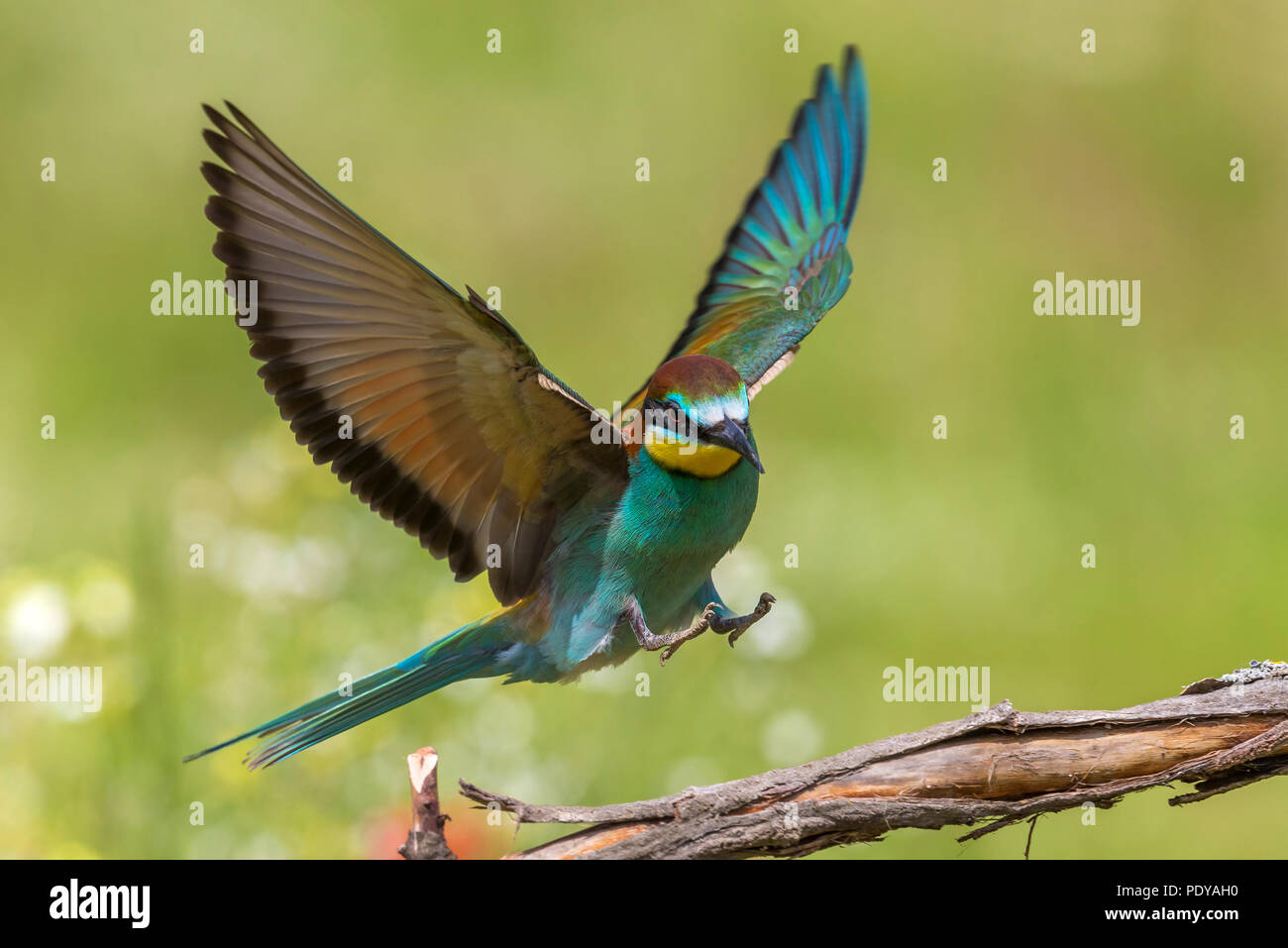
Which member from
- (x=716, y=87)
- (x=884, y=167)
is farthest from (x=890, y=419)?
(x=716, y=87)

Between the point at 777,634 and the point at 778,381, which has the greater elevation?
the point at 778,381

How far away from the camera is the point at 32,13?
7.57m

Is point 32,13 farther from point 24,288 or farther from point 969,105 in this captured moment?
point 969,105

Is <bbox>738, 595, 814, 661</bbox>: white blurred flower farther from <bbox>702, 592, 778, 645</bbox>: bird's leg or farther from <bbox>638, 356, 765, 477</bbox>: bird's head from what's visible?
<bbox>638, 356, 765, 477</bbox>: bird's head

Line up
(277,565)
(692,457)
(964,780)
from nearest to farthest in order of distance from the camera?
(964,780) < (692,457) < (277,565)

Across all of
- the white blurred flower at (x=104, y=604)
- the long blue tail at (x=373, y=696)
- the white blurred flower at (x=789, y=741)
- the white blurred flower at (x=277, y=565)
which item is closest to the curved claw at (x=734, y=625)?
the long blue tail at (x=373, y=696)

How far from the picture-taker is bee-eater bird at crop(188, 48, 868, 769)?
2997mm

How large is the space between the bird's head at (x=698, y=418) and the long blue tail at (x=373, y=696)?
2.08 ft

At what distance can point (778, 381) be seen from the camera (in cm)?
689

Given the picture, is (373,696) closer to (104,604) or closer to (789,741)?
(104,604)

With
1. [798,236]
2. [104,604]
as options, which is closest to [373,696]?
[104,604]

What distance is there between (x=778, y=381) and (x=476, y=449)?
3798 mm

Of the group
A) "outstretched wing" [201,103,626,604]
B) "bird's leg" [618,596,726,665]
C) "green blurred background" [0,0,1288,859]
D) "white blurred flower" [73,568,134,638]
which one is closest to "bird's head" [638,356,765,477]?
"outstretched wing" [201,103,626,604]

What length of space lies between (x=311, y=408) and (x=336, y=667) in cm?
99
